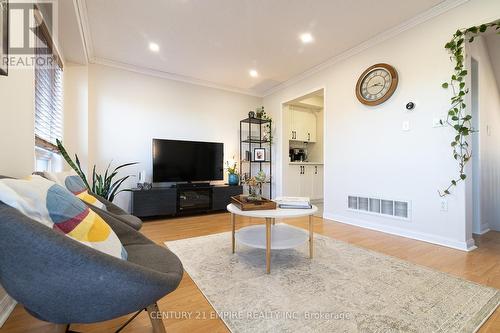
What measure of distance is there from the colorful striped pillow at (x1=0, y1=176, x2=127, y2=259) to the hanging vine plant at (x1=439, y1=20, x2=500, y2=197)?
9.99 ft

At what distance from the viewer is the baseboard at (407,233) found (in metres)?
2.37

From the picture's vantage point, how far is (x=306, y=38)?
3.07m

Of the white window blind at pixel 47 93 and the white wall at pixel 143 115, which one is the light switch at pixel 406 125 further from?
the white window blind at pixel 47 93

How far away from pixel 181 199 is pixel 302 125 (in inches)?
135

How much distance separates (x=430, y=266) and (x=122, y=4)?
3855 millimetres

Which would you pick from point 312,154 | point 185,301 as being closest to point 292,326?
point 185,301

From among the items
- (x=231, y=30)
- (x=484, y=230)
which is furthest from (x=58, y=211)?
(x=484, y=230)

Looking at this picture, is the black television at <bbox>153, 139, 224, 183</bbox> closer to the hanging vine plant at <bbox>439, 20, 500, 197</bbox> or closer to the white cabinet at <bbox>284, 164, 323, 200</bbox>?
the white cabinet at <bbox>284, 164, 323, 200</bbox>

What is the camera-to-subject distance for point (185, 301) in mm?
1485

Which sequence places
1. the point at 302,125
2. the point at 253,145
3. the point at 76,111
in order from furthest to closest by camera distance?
1. the point at 302,125
2. the point at 253,145
3. the point at 76,111

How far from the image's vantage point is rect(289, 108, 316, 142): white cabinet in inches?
219

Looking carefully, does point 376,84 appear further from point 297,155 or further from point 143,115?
point 143,115

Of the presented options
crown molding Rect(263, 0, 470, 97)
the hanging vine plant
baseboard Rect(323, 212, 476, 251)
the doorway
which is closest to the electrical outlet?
the hanging vine plant

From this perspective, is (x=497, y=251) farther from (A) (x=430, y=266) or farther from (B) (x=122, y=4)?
(B) (x=122, y=4)
